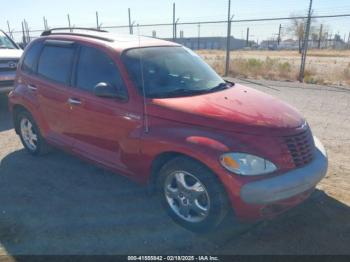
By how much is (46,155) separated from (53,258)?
252cm

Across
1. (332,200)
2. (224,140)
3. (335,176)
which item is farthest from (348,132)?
(224,140)

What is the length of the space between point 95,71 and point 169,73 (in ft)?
2.84

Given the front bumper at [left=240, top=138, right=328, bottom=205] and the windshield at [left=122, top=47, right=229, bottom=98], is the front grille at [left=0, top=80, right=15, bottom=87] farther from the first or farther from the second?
the front bumper at [left=240, top=138, right=328, bottom=205]

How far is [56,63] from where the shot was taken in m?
4.30

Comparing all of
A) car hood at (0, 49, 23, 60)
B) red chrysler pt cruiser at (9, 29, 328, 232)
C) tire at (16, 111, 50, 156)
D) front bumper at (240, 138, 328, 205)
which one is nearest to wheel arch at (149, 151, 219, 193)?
red chrysler pt cruiser at (9, 29, 328, 232)

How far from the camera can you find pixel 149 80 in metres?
3.50

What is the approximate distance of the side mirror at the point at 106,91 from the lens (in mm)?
3373

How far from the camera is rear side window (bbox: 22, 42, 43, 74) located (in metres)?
4.66

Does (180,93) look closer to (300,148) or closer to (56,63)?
(300,148)

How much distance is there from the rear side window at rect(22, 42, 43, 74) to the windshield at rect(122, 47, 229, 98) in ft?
5.91

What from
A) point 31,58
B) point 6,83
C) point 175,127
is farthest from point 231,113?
point 6,83

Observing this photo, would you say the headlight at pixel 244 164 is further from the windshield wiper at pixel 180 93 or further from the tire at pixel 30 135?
the tire at pixel 30 135

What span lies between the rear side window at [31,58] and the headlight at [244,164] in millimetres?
3298

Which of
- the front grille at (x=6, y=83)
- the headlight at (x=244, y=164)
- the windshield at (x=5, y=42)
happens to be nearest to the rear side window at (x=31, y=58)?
the front grille at (x=6, y=83)
